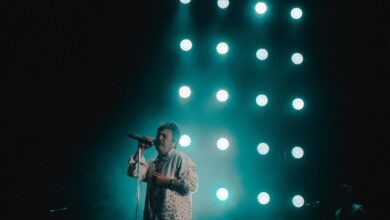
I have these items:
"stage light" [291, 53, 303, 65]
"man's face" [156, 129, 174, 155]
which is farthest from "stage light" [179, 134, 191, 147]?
"stage light" [291, 53, 303, 65]

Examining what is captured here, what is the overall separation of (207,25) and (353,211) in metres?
2.39

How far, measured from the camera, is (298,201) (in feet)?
11.3

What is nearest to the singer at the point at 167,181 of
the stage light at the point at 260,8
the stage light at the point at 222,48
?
the stage light at the point at 222,48

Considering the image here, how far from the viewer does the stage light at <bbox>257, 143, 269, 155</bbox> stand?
11.6ft

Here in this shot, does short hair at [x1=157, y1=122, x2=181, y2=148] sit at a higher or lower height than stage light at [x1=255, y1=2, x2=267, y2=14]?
lower

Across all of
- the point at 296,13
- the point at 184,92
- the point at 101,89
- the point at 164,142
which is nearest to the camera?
the point at 164,142

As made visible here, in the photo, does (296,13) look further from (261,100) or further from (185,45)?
(185,45)

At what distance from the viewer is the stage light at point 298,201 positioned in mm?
3426

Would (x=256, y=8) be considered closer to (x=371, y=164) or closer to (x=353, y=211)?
(x=371, y=164)

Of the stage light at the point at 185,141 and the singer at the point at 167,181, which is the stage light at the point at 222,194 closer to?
the stage light at the point at 185,141

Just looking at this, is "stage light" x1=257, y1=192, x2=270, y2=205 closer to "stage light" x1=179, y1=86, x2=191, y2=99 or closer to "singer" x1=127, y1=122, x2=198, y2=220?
"singer" x1=127, y1=122, x2=198, y2=220

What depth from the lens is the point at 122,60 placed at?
3.61 m

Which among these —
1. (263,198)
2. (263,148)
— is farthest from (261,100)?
(263,198)

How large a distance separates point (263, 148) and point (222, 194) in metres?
0.62
